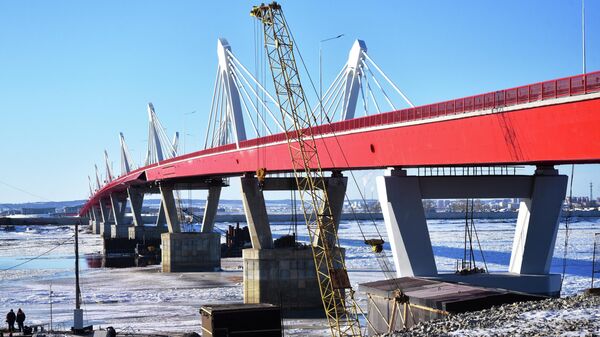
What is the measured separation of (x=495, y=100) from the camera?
35188 mm

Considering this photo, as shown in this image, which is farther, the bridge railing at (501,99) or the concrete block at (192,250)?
the concrete block at (192,250)

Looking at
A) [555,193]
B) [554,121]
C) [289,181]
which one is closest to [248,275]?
[289,181]

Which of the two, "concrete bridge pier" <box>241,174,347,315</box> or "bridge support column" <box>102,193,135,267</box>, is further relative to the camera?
"bridge support column" <box>102,193,135,267</box>

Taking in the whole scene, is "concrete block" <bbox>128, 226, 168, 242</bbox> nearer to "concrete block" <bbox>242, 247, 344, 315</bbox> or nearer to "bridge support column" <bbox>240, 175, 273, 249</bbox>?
"bridge support column" <bbox>240, 175, 273, 249</bbox>

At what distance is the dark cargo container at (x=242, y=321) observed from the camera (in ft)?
134

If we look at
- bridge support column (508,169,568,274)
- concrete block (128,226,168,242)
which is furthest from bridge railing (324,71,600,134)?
concrete block (128,226,168,242)

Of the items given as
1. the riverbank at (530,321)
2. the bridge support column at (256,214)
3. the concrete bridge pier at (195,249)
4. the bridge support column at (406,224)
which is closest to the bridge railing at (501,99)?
the bridge support column at (406,224)

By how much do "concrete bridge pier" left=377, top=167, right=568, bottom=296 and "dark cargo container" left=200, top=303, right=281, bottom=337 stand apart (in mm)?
7161

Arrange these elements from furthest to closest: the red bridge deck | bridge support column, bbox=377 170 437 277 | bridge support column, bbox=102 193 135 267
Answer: bridge support column, bbox=102 193 135 267 < bridge support column, bbox=377 170 437 277 < the red bridge deck

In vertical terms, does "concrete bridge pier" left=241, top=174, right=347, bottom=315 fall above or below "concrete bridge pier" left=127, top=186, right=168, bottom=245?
below

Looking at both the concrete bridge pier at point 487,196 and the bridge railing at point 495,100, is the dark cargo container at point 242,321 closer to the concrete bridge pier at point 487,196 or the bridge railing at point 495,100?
the concrete bridge pier at point 487,196

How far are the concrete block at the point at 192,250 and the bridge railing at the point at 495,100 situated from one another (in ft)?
179

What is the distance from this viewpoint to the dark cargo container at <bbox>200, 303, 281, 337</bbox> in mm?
40781

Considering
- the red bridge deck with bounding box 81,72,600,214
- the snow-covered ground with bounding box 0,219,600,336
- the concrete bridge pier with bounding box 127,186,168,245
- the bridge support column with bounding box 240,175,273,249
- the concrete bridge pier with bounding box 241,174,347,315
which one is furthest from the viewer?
the concrete bridge pier with bounding box 127,186,168,245
